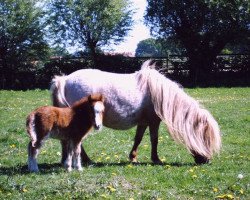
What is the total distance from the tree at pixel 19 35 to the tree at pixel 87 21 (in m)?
3.06

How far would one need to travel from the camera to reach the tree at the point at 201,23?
32469mm

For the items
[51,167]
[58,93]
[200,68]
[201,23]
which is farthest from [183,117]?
[201,23]

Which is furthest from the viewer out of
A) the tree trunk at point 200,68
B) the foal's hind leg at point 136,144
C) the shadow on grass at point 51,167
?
the tree trunk at point 200,68

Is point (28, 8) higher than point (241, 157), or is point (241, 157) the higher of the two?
point (28, 8)

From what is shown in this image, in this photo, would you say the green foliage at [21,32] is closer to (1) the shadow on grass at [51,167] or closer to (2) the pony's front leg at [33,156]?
(1) the shadow on grass at [51,167]

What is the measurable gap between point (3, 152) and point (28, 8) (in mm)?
27819

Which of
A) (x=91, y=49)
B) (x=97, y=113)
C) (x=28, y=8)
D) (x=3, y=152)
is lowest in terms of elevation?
(x=3, y=152)

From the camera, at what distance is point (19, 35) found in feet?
112

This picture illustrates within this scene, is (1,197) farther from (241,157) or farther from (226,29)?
(226,29)

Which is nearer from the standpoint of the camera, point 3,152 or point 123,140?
point 3,152

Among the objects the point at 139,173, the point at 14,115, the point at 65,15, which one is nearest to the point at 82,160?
the point at 139,173

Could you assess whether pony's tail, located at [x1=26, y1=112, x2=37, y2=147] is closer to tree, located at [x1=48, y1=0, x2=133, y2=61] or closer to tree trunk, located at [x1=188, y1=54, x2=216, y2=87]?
tree trunk, located at [x1=188, y1=54, x2=216, y2=87]

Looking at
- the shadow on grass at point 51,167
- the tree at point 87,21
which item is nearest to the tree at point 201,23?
the tree at point 87,21

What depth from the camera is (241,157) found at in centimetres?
932
